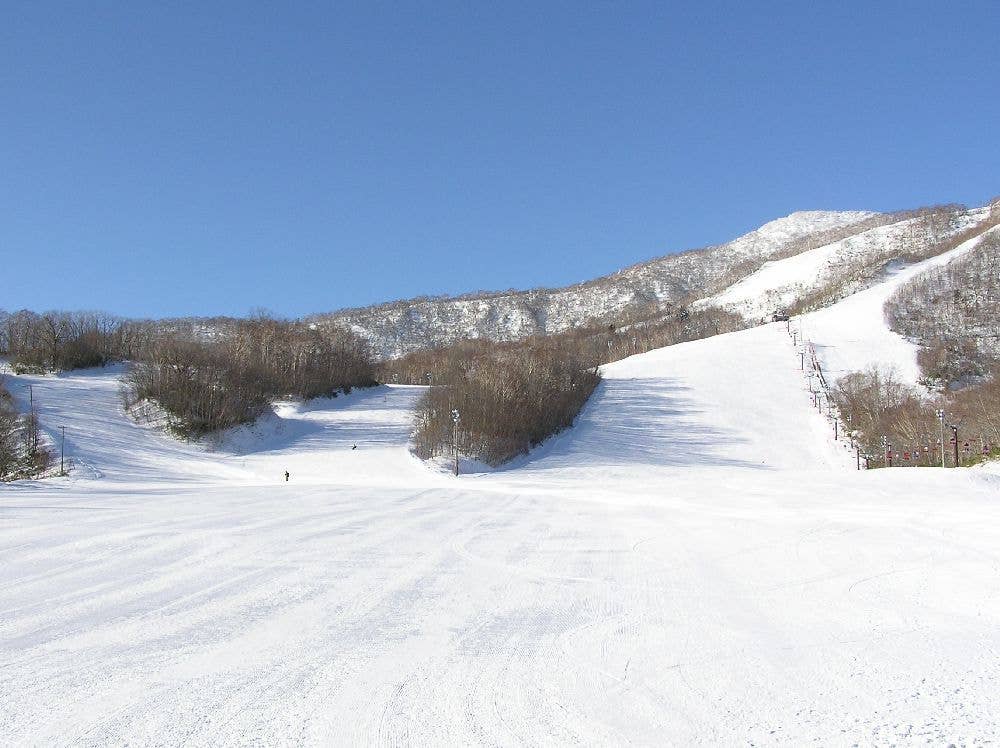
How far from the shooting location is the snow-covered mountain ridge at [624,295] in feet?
414

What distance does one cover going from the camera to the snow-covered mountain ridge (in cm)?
12606

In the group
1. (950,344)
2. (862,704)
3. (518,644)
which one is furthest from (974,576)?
(950,344)

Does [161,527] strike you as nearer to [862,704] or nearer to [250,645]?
[250,645]

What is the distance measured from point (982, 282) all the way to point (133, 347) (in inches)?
3528

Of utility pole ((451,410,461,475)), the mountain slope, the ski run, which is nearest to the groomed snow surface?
the ski run

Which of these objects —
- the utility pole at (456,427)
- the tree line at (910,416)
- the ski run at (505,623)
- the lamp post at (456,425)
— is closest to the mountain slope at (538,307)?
the tree line at (910,416)

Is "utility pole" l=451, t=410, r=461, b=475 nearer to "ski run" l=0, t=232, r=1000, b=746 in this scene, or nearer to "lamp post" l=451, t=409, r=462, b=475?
"lamp post" l=451, t=409, r=462, b=475

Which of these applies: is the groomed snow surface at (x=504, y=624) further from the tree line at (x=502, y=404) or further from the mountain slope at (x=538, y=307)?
the mountain slope at (x=538, y=307)

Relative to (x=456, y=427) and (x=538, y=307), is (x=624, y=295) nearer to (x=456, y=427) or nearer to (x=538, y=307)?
(x=538, y=307)

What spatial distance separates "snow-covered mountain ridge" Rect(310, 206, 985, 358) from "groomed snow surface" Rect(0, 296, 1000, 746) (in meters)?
119

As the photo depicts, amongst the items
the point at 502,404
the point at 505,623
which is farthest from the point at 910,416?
the point at 505,623

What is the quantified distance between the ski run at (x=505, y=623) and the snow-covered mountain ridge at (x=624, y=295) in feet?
387

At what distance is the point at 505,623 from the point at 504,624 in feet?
0.09

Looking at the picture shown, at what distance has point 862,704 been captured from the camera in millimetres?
3244
